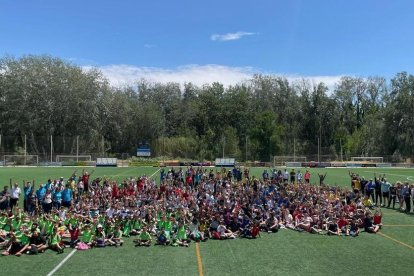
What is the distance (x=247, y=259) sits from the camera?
14.7 metres

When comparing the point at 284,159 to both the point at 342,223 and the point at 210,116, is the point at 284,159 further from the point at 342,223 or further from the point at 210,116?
the point at 342,223

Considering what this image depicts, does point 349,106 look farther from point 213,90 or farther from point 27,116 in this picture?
point 27,116

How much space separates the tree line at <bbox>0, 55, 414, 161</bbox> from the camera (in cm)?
7819

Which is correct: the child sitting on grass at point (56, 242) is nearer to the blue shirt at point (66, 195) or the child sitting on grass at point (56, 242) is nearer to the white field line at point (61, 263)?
the white field line at point (61, 263)

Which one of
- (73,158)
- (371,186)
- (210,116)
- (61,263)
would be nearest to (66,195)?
(61,263)

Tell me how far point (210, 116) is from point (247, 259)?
267 ft

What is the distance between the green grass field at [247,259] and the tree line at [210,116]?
6313 cm

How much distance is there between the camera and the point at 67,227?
57.5 feet

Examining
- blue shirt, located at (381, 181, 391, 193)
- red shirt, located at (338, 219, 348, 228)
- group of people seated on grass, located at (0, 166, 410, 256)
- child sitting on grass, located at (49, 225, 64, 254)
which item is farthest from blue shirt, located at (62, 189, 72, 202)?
Result: blue shirt, located at (381, 181, 391, 193)

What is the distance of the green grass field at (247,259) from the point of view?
43.8 feet

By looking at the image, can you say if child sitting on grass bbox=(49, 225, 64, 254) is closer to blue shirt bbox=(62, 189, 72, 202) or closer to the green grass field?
the green grass field

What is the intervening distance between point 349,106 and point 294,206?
85588mm

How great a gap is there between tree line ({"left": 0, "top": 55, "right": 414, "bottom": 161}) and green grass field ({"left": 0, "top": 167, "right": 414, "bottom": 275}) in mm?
63133

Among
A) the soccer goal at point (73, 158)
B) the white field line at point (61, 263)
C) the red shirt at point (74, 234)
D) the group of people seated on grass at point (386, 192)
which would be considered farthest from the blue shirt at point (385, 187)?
the soccer goal at point (73, 158)
